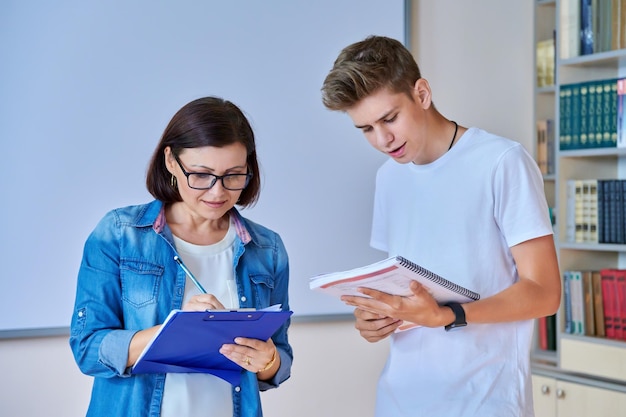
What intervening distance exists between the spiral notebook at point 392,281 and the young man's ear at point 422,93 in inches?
16.8

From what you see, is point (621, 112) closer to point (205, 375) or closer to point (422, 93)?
point (422, 93)

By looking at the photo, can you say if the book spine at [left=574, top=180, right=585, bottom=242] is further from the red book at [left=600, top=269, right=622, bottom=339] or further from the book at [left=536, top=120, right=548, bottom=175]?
the book at [left=536, top=120, right=548, bottom=175]

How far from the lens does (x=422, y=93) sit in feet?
5.87

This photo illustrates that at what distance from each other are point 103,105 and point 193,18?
49 cm

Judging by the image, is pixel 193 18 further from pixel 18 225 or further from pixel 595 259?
pixel 595 259

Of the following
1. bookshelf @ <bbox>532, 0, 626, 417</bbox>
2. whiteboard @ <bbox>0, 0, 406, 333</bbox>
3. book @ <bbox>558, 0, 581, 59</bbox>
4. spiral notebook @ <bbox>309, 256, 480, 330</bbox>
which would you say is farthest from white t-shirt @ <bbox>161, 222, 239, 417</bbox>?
book @ <bbox>558, 0, 581, 59</bbox>

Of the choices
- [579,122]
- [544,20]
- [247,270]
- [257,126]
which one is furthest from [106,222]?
[544,20]

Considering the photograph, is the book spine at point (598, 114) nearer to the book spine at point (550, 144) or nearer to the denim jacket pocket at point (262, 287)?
the book spine at point (550, 144)

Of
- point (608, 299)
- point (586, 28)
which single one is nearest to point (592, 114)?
point (586, 28)

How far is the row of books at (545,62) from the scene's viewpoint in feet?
11.9

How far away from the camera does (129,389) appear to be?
64.2 inches

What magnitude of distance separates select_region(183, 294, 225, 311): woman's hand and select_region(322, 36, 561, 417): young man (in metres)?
0.29

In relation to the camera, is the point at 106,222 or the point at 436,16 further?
the point at 436,16

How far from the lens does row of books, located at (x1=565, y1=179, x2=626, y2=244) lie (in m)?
3.20
